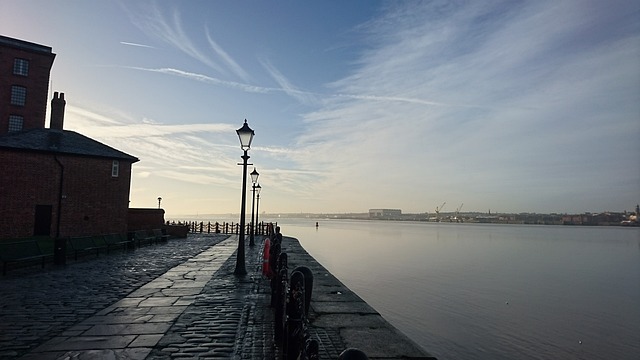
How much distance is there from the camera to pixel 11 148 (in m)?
22.0

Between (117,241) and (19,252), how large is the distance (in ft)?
25.5

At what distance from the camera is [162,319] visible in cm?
749

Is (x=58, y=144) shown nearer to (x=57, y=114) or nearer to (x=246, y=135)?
(x=57, y=114)

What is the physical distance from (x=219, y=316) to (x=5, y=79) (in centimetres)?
4329

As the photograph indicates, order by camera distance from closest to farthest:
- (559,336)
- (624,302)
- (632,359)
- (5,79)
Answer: (632,359)
(559,336)
(624,302)
(5,79)

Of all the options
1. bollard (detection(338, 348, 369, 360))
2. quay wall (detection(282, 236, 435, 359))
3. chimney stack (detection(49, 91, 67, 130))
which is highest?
chimney stack (detection(49, 91, 67, 130))

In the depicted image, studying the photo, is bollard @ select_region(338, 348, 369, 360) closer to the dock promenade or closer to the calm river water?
the dock promenade

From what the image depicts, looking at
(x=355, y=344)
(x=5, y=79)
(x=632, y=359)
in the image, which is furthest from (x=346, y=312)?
(x=5, y=79)

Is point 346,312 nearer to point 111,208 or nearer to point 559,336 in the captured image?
point 559,336

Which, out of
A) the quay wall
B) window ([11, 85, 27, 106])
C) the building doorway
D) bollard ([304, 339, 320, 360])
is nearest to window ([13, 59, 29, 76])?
window ([11, 85, 27, 106])

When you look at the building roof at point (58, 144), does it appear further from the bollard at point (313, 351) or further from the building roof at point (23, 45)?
the bollard at point (313, 351)

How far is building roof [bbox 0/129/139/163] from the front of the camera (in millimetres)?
22945

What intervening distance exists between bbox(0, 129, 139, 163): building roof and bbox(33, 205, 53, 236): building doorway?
11.6ft

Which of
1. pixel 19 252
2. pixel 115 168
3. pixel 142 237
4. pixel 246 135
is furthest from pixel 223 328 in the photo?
pixel 115 168
